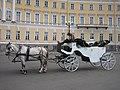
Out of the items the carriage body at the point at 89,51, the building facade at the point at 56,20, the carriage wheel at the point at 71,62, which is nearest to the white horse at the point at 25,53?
the carriage wheel at the point at 71,62

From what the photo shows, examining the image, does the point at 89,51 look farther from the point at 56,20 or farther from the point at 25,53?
the point at 56,20

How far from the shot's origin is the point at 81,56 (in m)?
12.8

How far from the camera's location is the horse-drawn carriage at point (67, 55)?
1121 cm

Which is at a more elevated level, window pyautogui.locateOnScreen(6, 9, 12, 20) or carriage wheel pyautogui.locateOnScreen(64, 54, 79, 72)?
window pyautogui.locateOnScreen(6, 9, 12, 20)

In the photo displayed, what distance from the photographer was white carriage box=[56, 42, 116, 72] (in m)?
11.9

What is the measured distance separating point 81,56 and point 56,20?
40.5 meters

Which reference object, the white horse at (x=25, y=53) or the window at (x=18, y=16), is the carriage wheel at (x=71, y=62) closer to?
the white horse at (x=25, y=53)

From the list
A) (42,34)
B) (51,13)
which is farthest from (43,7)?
(42,34)

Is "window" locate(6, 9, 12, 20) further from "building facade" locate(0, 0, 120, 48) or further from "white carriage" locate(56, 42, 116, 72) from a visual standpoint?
"white carriage" locate(56, 42, 116, 72)

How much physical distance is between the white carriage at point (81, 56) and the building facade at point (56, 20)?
33.2 m

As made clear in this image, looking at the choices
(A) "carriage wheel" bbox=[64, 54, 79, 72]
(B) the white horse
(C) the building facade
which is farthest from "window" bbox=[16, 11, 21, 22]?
(A) "carriage wheel" bbox=[64, 54, 79, 72]

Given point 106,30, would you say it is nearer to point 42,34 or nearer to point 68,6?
point 68,6

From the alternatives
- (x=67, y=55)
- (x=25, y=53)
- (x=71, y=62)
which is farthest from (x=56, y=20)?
(x=25, y=53)

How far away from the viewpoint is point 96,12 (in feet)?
183
